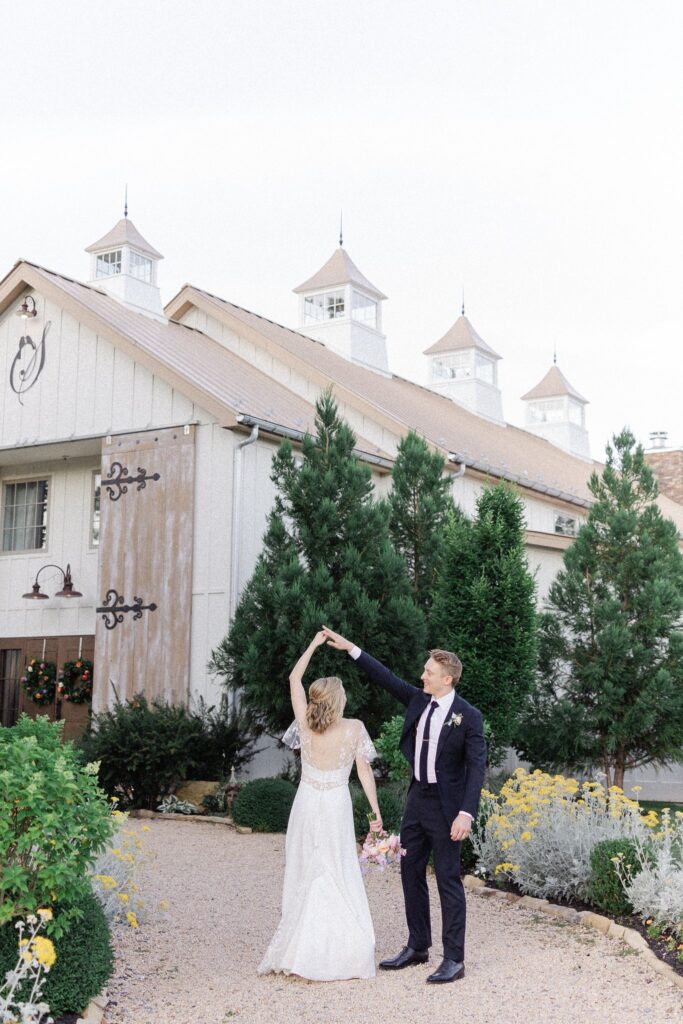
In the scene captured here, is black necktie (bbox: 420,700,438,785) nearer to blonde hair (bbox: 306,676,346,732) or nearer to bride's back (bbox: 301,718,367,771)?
bride's back (bbox: 301,718,367,771)

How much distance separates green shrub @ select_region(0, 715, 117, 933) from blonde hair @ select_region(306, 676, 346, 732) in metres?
1.50

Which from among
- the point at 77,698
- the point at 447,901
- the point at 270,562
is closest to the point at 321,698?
the point at 447,901

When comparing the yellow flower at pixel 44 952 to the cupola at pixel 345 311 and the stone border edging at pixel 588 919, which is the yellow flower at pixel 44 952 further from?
the cupola at pixel 345 311

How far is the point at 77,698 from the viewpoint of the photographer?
17078 millimetres

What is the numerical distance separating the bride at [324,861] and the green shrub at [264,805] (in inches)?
214

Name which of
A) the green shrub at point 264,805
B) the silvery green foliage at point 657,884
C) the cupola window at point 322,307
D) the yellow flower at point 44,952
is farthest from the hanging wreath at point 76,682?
the yellow flower at point 44,952

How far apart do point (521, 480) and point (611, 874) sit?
12415 mm

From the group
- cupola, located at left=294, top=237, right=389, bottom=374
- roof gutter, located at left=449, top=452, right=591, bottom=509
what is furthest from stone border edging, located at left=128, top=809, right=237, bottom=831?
cupola, located at left=294, top=237, right=389, bottom=374

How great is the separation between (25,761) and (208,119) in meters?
7.58

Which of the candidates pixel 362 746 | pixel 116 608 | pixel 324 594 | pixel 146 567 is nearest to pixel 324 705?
pixel 362 746

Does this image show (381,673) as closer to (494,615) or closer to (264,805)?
(264,805)

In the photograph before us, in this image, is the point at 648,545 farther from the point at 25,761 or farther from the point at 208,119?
the point at 25,761

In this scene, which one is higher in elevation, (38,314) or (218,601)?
(38,314)

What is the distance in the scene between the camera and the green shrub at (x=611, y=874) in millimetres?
7973
